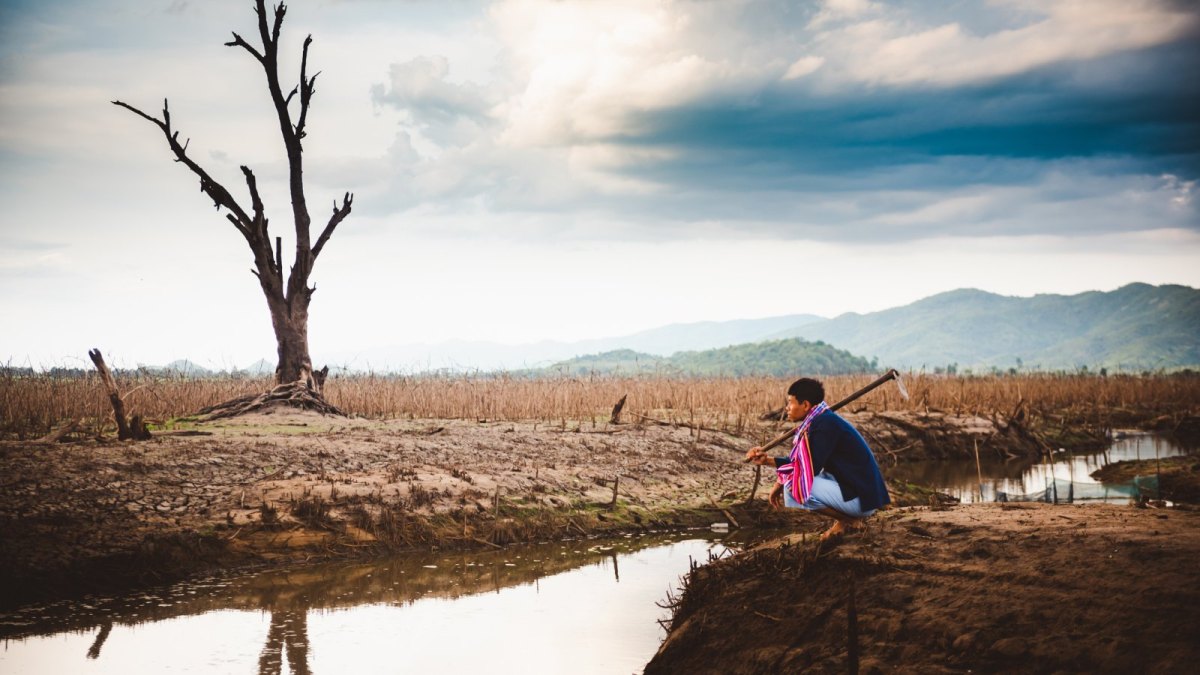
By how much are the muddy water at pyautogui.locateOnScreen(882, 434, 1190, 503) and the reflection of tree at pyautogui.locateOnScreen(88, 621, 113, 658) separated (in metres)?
12.2

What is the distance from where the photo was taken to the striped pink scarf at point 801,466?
6598 millimetres

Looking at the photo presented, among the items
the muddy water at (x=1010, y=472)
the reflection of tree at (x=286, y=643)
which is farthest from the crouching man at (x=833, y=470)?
the muddy water at (x=1010, y=472)

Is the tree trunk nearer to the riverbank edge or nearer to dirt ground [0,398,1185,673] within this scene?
dirt ground [0,398,1185,673]

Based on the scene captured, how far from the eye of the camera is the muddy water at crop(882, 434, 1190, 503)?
18.2 meters

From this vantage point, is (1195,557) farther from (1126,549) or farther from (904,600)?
(904,600)

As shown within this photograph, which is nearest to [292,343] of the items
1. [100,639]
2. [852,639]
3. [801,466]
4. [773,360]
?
[100,639]

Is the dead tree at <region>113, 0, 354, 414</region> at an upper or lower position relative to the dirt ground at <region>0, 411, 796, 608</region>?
upper

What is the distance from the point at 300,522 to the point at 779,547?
22.8ft

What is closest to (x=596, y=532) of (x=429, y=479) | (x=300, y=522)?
(x=429, y=479)

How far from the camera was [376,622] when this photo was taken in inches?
373

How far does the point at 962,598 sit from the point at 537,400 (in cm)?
1597

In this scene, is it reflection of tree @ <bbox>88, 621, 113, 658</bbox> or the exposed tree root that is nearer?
reflection of tree @ <bbox>88, 621, 113, 658</bbox>

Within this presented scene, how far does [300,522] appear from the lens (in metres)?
11.8

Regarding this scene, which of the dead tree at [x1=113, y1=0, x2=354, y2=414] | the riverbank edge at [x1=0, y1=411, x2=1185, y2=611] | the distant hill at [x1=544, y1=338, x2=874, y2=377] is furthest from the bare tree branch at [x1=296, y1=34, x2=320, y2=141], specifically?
the distant hill at [x1=544, y1=338, x2=874, y2=377]
